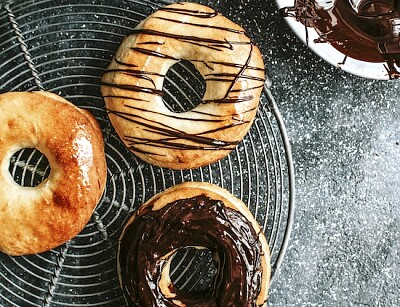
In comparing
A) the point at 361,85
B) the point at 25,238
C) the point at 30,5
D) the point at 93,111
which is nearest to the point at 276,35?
the point at 361,85

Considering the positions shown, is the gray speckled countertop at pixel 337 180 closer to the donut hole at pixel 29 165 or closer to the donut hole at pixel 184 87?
the donut hole at pixel 184 87


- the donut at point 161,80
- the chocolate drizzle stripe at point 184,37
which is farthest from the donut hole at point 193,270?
the chocolate drizzle stripe at point 184,37

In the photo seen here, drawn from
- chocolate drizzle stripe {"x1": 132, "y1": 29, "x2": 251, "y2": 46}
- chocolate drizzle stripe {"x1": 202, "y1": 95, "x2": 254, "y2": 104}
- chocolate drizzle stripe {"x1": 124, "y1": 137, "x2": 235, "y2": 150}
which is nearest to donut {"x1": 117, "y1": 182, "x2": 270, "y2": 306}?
chocolate drizzle stripe {"x1": 124, "y1": 137, "x2": 235, "y2": 150}

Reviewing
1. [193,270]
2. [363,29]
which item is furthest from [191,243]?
[363,29]

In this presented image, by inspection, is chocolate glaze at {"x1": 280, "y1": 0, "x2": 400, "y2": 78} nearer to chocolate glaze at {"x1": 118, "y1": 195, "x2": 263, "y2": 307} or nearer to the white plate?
the white plate

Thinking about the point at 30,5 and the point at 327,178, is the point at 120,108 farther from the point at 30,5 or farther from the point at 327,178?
the point at 327,178

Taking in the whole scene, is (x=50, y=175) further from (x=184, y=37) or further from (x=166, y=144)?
(x=184, y=37)
